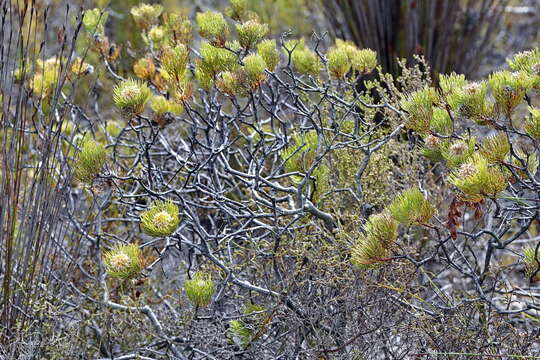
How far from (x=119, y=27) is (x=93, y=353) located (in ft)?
10.4

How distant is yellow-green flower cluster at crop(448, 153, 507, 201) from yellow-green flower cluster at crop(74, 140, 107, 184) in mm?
887

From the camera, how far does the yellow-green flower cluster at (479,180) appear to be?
58.2 inches

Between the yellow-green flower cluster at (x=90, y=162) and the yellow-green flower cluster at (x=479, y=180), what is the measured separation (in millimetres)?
887

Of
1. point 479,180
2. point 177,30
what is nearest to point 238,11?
point 177,30

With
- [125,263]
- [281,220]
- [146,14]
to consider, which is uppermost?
[146,14]

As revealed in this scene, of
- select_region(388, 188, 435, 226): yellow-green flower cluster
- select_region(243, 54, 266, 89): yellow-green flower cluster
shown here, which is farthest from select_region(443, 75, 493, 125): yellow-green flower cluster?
select_region(243, 54, 266, 89): yellow-green flower cluster

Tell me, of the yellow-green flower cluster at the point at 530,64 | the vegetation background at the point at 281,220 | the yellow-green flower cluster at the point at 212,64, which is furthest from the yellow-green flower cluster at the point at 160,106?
the yellow-green flower cluster at the point at 530,64

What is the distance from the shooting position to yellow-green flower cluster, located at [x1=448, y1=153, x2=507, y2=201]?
148 cm

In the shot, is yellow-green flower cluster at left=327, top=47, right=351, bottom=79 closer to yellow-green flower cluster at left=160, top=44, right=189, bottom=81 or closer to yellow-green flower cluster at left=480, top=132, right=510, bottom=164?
yellow-green flower cluster at left=160, top=44, right=189, bottom=81

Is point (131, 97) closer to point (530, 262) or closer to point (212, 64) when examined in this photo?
point (212, 64)

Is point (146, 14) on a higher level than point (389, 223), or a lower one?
higher

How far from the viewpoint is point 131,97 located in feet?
6.07

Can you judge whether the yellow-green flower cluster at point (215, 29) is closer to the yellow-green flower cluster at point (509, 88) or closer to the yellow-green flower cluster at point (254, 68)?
the yellow-green flower cluster at point (254, 68)

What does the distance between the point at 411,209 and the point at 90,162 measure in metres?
0.82
